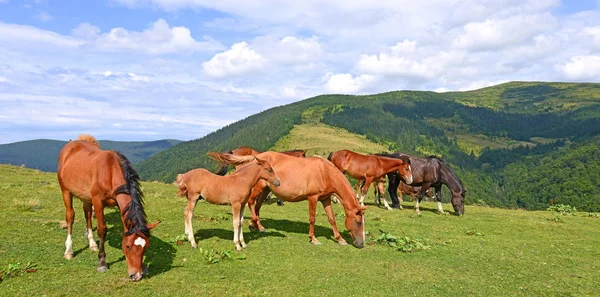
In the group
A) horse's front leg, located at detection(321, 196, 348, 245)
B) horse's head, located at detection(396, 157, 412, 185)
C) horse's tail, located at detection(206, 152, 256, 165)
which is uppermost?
horse's tail, located at detection(206, 152, 256, 165)

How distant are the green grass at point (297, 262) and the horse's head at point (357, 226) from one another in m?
0.32

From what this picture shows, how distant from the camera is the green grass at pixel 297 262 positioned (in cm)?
779

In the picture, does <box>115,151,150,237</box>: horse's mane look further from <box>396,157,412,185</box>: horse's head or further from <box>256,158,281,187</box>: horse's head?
<box>396,157,412,185</box>: horse's head

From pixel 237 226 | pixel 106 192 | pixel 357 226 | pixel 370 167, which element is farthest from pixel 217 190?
pixel 370 167

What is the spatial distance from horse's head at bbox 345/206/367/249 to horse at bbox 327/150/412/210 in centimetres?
847

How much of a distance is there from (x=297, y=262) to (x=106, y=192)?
206 inches

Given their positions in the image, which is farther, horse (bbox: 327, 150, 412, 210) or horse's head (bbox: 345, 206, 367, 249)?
horse (bbox: 327, 150, 412, 210)

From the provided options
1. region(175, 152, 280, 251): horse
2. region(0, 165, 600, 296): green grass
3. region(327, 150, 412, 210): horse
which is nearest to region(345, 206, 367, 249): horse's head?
region(0, 165, 600, 296): green grass

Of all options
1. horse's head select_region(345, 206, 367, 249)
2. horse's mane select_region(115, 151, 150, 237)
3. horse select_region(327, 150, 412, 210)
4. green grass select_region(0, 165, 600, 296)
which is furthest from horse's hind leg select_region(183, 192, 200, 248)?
horse select_region(327, 150, 412, 210)

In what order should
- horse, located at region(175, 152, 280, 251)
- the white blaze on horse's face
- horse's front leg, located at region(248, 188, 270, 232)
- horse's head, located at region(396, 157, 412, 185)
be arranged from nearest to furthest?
the white blaze on horse's face
horse, located at region(175, 152, 280, 251)
horse's front leg, located at region(248, 188, 270, 232)
horse's head, located at region(396, 157, 412, 185)

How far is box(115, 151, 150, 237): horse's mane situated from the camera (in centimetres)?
781

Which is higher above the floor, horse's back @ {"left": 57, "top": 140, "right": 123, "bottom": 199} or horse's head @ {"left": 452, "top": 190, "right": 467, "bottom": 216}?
horse's back @ {"left": 57, "top": 140, "right": 123, "bottom": 199}

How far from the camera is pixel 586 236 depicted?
1518 centimetres

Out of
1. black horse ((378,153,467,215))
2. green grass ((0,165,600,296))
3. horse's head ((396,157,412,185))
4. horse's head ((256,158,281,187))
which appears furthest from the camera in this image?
black horse ((378,153,467,215))
